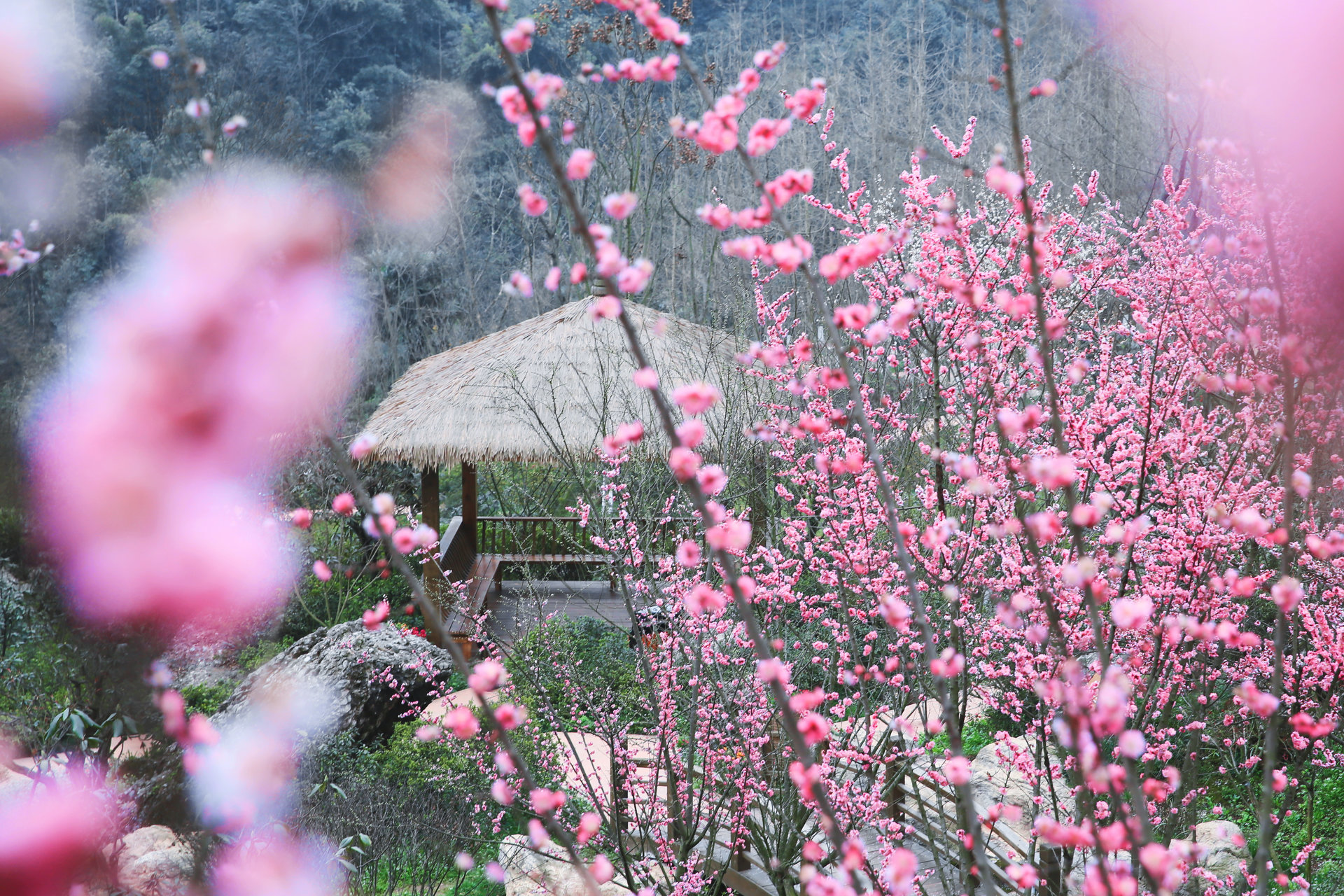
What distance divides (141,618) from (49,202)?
36.3 feet

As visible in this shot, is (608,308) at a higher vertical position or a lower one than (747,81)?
lower

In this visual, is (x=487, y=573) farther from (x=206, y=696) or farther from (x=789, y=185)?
(x=789, y=185)

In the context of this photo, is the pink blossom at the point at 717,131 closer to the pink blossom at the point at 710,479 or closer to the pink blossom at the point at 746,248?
the pink blossom at the point at 746,248

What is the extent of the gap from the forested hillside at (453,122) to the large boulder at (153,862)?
5.78 m

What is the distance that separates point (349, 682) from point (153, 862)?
2581mm

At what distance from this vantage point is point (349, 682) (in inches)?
233

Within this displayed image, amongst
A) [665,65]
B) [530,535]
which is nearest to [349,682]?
[530,535]

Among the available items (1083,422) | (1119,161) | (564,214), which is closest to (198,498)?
(1083,422)

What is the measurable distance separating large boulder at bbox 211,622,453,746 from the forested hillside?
3904mm

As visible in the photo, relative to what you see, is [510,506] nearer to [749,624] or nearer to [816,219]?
[816,219]

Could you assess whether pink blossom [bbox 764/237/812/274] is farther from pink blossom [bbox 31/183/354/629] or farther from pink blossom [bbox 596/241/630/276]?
pink blossom [bbox 31/183/354/629]

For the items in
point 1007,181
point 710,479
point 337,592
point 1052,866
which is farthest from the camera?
point 337,592

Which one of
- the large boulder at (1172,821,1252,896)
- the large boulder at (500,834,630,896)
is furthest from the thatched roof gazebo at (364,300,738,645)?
the large boulder at (1172,821,1252,896)

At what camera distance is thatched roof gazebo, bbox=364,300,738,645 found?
23.8 feet
